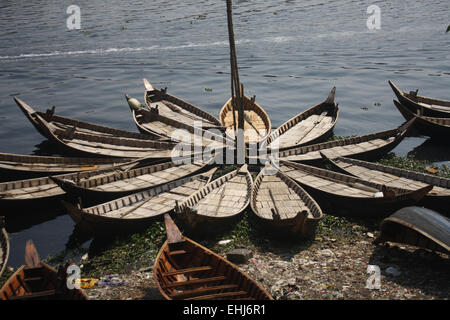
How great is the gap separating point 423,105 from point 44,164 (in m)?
16.9

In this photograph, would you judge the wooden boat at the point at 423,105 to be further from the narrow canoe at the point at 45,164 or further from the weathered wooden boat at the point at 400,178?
the narrow canoe at the point at 45,164

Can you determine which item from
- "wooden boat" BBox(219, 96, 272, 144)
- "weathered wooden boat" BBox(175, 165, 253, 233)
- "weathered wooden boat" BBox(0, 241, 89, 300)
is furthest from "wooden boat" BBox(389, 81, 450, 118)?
"weathered wooden boat" BBox(0, 241, 89, 300)

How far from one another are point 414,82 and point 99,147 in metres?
21.5

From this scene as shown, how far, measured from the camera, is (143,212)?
1256 centimetres

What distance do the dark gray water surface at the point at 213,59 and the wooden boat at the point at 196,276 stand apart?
4798 mm

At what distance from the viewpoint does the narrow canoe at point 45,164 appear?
1465 cm

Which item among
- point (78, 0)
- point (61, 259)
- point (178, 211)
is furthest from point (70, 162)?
point (78, 0)

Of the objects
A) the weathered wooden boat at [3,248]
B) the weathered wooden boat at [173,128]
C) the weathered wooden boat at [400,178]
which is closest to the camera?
the weathered wooden boat at [3,248]

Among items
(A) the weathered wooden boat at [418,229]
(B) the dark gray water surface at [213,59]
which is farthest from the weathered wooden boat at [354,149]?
(A) the weathered wooden boat at [418,229]

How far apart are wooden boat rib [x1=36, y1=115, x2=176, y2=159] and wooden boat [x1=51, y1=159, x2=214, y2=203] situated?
2.88ft

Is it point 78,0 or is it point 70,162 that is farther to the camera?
point 78,0

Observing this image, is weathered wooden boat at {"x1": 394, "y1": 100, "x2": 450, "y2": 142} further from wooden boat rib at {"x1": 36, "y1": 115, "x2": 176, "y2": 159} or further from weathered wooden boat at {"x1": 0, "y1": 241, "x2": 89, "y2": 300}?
weathered wooden boat at {"x1": 0, "y1": 241, "x2": 89, "y2": 300}

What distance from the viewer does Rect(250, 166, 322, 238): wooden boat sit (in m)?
11.2
